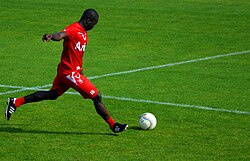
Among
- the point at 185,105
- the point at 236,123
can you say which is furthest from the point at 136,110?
the point at 236,123

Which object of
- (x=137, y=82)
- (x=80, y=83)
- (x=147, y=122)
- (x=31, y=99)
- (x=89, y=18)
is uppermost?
(x=89, y=18)

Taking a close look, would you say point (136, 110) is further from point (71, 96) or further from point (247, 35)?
point (247, 35)

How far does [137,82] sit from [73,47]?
15.7 ft

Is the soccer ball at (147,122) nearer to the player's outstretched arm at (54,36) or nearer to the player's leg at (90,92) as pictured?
the player's leg at (90,92)

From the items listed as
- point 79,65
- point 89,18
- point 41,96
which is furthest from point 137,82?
point 89,18

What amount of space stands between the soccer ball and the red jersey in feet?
4.61

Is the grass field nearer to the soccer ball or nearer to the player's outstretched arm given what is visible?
the soccer ball

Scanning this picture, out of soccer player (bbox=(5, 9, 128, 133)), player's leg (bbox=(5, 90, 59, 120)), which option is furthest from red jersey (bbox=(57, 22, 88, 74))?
player's leg (bbox=(5, 90, 59, 120))

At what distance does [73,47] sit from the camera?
1177 cm

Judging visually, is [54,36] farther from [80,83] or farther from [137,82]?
[137,82]

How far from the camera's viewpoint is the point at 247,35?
78.8 feet

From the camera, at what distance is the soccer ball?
12164mm

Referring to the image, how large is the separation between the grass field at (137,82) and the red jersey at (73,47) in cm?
112

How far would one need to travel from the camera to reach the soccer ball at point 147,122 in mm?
12164
